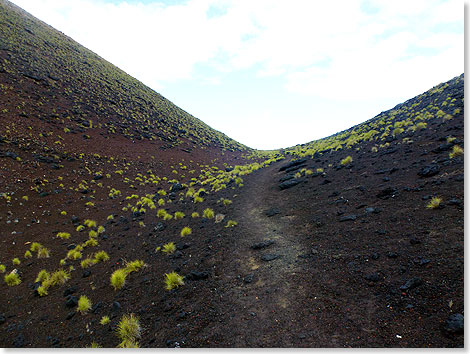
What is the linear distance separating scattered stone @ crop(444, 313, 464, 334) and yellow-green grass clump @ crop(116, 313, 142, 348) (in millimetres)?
6169

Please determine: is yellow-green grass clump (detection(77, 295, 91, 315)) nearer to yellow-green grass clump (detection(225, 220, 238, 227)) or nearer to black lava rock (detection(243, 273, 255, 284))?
black lava rock (detection(243, 273, 255, 284))

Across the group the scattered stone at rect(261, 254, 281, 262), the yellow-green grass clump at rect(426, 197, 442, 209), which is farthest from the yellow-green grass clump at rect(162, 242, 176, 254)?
the yellow-green grass clump at rect(426, 197, 442, 209)

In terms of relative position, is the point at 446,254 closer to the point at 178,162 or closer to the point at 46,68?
the point at 178,162

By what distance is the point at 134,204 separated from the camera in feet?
63.7

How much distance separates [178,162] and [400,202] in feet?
97.6

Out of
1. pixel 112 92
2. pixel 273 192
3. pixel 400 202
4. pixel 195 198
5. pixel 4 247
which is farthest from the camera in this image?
pixel 112 92

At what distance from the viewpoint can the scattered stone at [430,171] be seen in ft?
32.2

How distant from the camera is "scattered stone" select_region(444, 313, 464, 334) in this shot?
12.4 feet

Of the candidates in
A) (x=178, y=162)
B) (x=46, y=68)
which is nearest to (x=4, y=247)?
(x=178, y=162)

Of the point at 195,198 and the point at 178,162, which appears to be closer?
the point at 195,198

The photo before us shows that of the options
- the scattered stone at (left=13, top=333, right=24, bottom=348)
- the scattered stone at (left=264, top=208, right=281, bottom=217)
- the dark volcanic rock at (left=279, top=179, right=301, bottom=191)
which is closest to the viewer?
the scattered stone at (left=13, top=333, right=24, bottom=348)

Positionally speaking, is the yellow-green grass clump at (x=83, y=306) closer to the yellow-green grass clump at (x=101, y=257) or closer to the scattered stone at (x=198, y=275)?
the scattered stone at (x=198, y=275)

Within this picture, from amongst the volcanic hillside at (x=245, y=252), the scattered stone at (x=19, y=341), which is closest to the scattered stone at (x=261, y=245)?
the volcanic hillside at (x=245, y=252)

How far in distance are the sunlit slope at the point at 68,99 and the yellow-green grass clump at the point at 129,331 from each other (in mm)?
25047
